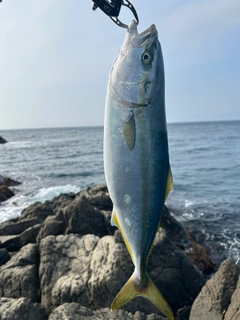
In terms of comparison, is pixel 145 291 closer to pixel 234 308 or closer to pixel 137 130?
pixel 137 130

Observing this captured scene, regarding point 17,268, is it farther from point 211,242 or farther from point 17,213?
point 17,213

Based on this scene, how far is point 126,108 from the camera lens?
2.72 metres

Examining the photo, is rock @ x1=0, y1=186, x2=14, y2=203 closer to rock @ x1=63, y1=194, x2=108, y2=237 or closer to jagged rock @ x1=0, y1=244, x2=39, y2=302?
rock @ x1=63, y1=194, x2=108, y2=237

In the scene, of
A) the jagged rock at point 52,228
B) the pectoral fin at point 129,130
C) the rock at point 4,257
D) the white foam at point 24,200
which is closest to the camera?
the pectoral fin at point 129,130

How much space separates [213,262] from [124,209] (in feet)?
30.1

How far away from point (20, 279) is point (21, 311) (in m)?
1.64

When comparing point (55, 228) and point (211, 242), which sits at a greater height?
point (55, 228)

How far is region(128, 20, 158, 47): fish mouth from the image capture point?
2.83 meters

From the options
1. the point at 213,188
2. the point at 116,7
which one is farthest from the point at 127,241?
the point at 213,188

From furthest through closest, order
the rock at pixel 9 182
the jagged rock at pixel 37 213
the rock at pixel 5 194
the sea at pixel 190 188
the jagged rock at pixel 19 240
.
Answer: the rock at pixel 9 182 < the rock at pixel 5 194 < the sea at pixel 190 188 < the jagged rock at pixel 37 213 < the jagged rock at pixel 19 240

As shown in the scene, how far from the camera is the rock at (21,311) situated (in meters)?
5.12

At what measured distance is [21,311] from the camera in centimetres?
521

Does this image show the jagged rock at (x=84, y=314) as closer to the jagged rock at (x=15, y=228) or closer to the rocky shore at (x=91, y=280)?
the rocky shore at (x=91, y=280)

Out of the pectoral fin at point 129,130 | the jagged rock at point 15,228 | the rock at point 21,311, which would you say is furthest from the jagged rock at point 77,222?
the pectoral fin at point 129,130
